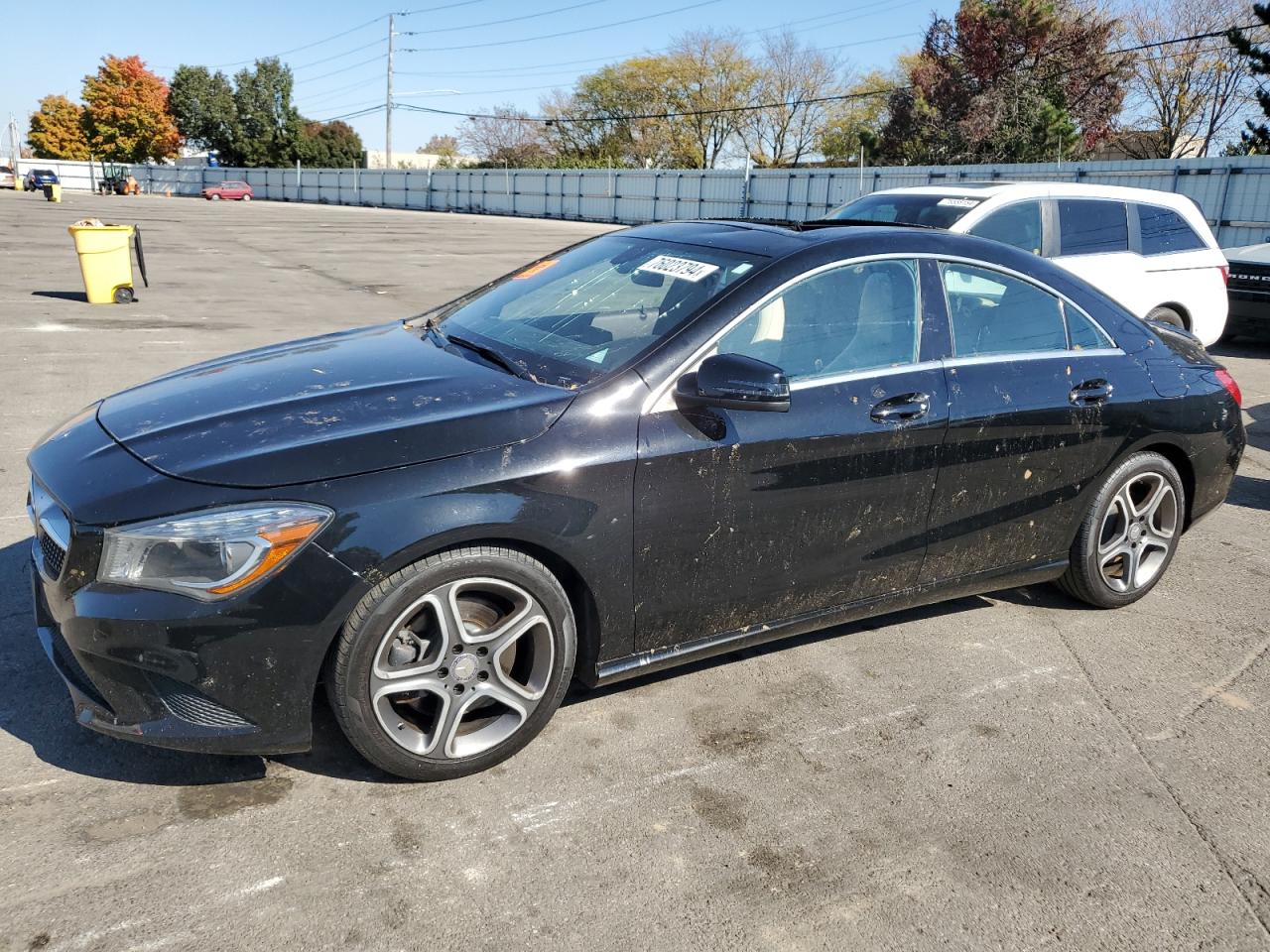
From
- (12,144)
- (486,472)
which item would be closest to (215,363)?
(486,472)

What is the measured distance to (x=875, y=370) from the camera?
3709 mm

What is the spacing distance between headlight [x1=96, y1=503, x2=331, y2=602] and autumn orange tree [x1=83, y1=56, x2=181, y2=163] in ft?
336

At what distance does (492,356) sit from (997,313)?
1.98m

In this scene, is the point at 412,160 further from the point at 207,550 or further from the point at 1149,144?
the point at 207,550

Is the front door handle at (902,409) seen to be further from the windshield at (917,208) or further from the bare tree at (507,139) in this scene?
the bare tree at (507,139)

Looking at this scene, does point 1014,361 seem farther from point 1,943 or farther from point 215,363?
point 1,943

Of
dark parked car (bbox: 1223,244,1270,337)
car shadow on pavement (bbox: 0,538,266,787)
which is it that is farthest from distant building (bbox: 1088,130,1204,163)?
car shadow on pavement (bbox: 0,538,266,787)

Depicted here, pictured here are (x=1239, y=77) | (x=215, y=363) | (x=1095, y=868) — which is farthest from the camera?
(x=1239, y=77)

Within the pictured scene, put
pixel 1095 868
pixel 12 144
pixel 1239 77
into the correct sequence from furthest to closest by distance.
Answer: pixel 12 144
pixel 1239 77
pixel 1095 868

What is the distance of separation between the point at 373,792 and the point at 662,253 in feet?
7.24

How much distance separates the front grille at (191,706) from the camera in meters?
2.73

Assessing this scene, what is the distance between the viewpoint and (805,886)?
2725 mm

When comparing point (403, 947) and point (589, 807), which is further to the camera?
point (589, 807)

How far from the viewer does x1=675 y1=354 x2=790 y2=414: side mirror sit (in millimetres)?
3209
